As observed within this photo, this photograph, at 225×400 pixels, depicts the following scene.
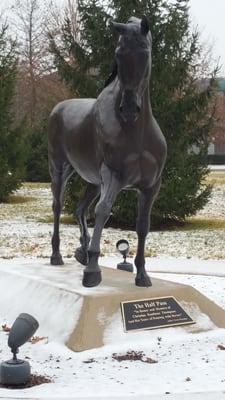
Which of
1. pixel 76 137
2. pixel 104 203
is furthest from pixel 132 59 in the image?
pixel 76 137

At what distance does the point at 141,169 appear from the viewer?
6809mm

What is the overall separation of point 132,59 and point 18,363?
278 centimetres

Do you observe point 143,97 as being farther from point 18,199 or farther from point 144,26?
point 18,199

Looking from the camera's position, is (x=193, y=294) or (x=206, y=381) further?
(x=193, y=294)

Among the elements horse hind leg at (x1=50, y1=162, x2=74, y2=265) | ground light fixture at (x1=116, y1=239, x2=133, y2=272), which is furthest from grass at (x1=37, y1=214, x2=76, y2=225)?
horse hind leg at (x1=50, y1=162, x2=74, y2=265)

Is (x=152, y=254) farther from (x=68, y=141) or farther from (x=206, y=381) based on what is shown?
(x=206, y=381)

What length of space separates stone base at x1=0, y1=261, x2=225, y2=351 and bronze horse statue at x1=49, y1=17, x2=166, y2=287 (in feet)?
0.91

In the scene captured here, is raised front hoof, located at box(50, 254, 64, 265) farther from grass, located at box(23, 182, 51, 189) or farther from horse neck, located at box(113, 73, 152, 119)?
grass, located at box(23, 182, 51, 189)

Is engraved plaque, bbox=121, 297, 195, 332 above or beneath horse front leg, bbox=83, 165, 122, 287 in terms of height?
beneath

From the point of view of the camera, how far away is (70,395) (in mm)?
4953

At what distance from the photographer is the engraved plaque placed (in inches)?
259

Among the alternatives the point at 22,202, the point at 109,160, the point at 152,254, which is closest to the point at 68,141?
the point at 109,160

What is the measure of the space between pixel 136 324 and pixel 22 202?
58.0 feet

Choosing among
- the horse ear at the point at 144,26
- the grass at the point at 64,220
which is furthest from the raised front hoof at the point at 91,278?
the grass at the point at 64,220
